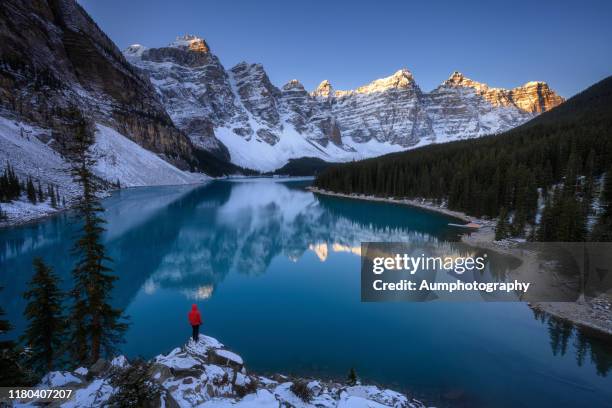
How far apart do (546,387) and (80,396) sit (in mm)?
14871

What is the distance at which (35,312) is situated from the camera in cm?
1088

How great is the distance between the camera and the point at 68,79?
107625 millimetres

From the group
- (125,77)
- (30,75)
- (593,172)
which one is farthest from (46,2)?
(593,172)

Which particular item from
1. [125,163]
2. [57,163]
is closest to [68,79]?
[125,163]

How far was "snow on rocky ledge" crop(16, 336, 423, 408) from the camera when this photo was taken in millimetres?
7402

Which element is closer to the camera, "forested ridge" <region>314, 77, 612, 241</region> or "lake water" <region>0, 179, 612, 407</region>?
"lake water" <region>0, 179, 612, 407</region>

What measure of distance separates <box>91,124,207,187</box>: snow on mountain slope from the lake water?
62634mm

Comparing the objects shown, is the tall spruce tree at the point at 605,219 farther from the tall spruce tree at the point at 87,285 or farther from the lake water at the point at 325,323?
the tall spruce tree at the point at 87,285

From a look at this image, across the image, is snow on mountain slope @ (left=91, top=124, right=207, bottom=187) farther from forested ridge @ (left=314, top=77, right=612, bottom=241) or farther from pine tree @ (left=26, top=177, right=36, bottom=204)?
forested ridge @ (left=314, top=77, right=612, bottom=241)

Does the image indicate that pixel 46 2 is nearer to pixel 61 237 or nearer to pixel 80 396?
pixel 61 237

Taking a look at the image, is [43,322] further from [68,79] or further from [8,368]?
[68,79]

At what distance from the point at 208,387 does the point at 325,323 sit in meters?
10.7

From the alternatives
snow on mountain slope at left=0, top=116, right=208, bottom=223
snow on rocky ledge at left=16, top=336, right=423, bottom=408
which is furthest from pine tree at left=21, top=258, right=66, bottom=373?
snow on mountain slope at left=0, top=116, right=208, bottom=223

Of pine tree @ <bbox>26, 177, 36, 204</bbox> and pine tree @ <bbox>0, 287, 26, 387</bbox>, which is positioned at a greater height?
pine tree @ <bbox>26, 177, 36, 204</bbox>
